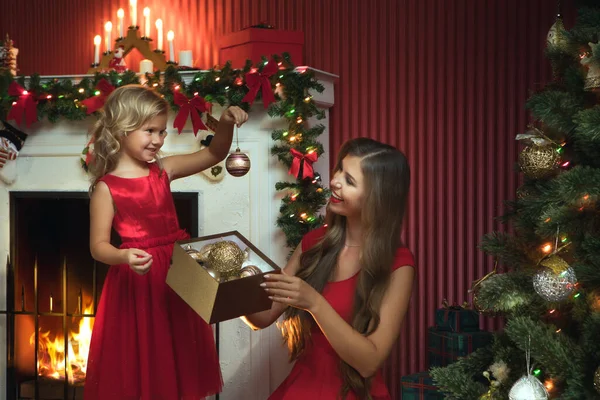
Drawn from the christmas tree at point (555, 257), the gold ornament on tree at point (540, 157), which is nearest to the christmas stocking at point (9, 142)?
the christmas tree at point (555, 257)

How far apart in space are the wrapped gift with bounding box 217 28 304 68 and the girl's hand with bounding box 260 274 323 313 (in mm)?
1552

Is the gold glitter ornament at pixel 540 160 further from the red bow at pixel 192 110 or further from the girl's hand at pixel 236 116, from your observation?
the red bow at pixel 192 110

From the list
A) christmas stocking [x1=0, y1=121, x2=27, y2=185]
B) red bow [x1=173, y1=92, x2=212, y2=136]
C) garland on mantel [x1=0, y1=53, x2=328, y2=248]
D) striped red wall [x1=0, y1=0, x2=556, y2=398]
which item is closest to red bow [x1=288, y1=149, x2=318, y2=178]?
garland on mantel [x1=0, y1=53, x2=328, y2=248]

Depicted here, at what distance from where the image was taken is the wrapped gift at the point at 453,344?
2812 mm

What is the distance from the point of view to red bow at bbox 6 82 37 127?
324cm

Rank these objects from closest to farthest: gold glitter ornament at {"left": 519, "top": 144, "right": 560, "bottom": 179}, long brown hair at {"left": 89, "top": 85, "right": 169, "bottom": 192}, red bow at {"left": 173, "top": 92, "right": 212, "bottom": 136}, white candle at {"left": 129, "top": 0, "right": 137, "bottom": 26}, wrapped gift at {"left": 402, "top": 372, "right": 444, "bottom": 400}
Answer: gold glitter ornament at {"left": 519, "top": 144, "right": 560, "bottom": 179}, long brown hair at {"left": 89, "top": 85, "right": 169, "bottom": 192}, wrapped gift at {"left": 402, "top": 372, "right": 444, "bottom": 400}, red bow at {"left": 173, "top": 92, "right": 212, "bottom": 136}, white candle at {"left": 129, "top": 0, "right": 137, "bottom": 26}

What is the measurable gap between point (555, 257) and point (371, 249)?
18.7 inches

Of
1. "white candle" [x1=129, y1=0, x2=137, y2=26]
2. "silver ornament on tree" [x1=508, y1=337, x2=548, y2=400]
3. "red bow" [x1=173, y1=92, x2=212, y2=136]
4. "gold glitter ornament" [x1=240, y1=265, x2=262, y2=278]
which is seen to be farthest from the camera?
"white candle" [x1=129, y1=0, x2=137, y2=26]

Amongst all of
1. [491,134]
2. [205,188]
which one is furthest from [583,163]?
[205,188]

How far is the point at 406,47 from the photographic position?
3.45 metres

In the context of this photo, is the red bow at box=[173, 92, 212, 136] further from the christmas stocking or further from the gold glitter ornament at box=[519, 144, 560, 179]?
the gold glitter ornament at box=[519, 144, 560, 179]

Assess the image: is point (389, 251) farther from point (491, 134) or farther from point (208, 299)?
point (491, 134)

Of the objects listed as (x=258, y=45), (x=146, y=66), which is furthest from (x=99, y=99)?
(x=258, y=45)

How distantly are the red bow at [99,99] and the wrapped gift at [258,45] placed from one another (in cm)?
53
